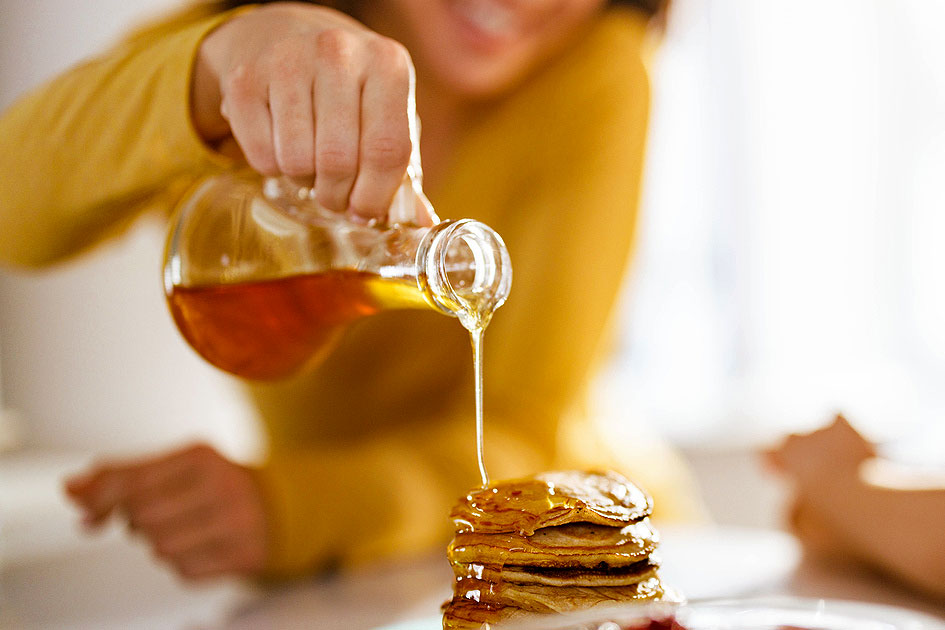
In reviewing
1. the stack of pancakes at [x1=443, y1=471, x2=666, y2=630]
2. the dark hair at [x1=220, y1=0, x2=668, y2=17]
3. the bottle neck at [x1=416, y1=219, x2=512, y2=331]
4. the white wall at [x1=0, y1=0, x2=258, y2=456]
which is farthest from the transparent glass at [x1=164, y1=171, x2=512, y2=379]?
the white wall at [x1=0, y1=0, x2=258, y2=456]

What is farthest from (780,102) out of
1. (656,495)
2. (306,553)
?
(306,553)

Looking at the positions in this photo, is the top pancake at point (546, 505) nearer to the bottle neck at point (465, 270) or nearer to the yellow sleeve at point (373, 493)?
the bottle neck at point (465, 270)

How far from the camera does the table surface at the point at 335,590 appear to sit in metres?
0.74

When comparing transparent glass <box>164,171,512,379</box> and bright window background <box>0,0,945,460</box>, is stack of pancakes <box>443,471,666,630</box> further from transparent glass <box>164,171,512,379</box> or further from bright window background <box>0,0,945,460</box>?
bright window background <box>0,0,945,460</box>

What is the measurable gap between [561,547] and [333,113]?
0.27 metres

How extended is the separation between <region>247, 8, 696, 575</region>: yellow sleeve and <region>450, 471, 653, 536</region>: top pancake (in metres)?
0.44

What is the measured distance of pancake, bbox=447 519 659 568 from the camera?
460 millimetres

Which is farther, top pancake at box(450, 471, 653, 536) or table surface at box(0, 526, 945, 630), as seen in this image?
table surface at box(0, 526, 945, 630)

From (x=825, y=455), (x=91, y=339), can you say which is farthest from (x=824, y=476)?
(x=91, y=339)

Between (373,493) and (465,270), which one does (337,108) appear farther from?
(373,493)

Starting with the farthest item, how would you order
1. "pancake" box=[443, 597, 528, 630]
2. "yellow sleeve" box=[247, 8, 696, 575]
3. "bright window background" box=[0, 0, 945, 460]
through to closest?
1. "bright window background" box=[0, 0, 945, 460]
2. "yellow sleeve" box=[247, 8, 696, 575]
3. "pancake" box=[443, 597, 528, 630]

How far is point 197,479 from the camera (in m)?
0.86

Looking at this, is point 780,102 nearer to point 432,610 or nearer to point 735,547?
point 735,547

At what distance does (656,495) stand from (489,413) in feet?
0.94
